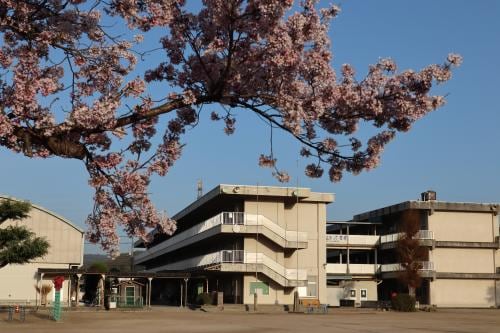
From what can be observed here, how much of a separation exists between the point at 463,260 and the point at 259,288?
2331cm

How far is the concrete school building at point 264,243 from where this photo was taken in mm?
54562

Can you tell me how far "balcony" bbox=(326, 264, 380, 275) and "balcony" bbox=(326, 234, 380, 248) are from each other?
2.07 m

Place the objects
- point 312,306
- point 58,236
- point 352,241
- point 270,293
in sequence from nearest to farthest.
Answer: point 312,306
point 270,293
point 58,236
point 352,241

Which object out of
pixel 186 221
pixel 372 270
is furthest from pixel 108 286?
pixel 372 270

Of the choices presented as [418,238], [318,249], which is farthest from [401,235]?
[318,249]

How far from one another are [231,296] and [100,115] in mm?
51953

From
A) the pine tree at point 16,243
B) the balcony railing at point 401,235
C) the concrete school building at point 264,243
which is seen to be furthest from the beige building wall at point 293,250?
the pine tree at point 16,243

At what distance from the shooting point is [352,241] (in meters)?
67.8

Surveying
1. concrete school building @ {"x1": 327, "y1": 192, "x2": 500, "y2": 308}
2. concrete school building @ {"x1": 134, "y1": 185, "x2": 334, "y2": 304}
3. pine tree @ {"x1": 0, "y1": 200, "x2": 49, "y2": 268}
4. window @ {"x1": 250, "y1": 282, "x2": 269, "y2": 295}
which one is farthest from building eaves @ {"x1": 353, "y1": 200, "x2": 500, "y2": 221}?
pine tree @ {"x1": 0, "y1": 200, "x2": 49, "y2": 268}

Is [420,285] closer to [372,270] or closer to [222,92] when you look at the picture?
[372,270]

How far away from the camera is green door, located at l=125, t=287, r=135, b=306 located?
5484 cm

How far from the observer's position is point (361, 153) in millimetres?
9039

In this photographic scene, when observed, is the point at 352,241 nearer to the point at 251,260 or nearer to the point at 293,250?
the point at 293,250

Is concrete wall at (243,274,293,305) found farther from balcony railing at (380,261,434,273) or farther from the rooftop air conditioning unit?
the rooftop air conditioning unit
